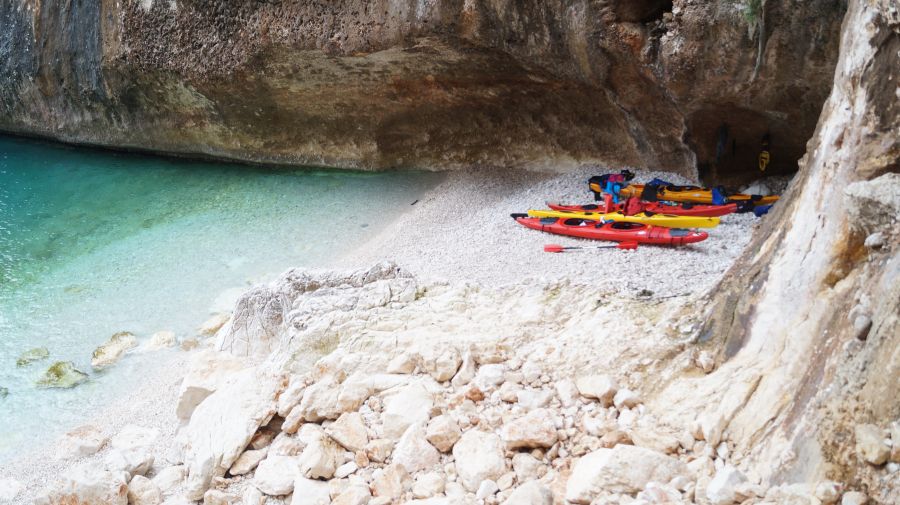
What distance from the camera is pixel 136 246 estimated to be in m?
11.0

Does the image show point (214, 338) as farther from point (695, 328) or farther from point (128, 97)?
point (128, 97)

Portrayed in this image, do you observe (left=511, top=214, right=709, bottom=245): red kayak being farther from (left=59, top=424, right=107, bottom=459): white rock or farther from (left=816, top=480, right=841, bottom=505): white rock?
(left=59, top=424, right=107, bottom=459): white rock

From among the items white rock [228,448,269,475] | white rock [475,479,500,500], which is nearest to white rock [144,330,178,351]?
white rock [228,448,269,475]

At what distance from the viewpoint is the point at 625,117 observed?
32.4 ft

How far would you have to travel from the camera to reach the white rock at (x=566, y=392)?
4617mm

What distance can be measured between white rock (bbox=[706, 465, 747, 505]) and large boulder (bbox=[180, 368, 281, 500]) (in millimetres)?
3053

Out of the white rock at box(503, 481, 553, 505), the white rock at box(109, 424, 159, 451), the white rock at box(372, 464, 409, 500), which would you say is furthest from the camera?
the white rock at box(109, 424, 159, 451)

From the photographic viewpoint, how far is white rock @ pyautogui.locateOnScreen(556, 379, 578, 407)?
462 cm

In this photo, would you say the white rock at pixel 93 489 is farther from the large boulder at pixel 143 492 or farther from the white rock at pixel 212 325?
the white rock at pixel 212 325

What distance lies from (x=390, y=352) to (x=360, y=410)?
554 mm

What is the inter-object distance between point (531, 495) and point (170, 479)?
2900 millimetres

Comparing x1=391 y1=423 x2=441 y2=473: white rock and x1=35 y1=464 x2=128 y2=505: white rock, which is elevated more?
x1=391 y1=423 x2=441 y2=473: white rock

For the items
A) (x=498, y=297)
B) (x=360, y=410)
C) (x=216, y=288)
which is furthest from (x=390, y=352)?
(x=216, y=288)

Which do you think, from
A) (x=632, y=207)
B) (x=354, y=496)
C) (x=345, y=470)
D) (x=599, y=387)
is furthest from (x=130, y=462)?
(x=632, y=207)
